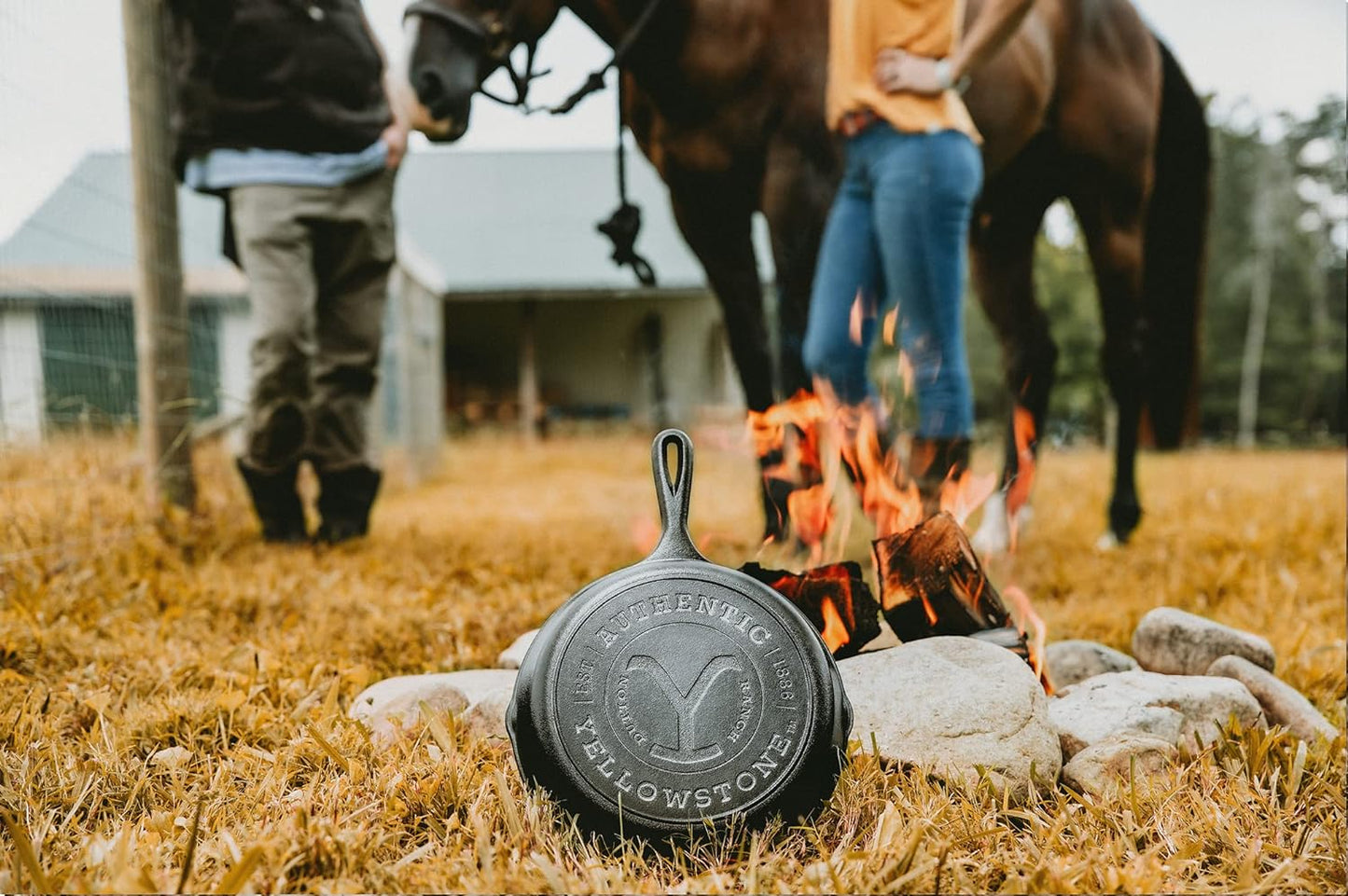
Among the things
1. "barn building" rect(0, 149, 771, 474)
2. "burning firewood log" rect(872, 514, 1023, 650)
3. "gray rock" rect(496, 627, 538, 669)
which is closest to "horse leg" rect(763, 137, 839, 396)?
"burning firewood log" rect(872, 514, 1023, 650)

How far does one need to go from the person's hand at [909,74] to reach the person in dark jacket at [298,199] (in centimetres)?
177

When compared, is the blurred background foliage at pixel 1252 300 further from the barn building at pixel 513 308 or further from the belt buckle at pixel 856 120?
the belt buckle at pixel 856 120

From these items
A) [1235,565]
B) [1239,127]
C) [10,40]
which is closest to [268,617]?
[10,40]

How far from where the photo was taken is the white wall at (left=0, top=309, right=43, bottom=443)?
2.54m

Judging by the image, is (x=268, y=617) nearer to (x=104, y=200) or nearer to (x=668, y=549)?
(x=668, y=549)

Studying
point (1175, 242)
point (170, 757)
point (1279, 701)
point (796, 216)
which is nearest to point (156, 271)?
point (796, 216)

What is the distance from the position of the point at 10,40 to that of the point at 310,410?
1.32 metres

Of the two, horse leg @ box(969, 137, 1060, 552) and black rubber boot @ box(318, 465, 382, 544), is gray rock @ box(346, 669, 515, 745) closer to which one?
black rubber boot @ box(318, 465, 382, 544)

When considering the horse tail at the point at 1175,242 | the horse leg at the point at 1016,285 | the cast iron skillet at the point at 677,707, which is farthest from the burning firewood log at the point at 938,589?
the horse tail at the point at 1175,242

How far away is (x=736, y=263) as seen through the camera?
10.4ft

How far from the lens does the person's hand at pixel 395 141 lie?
3.30m

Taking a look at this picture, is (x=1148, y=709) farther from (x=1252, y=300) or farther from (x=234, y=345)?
(x=1252, y=300)

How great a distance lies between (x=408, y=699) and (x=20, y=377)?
1.79 m

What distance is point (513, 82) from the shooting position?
268cm
